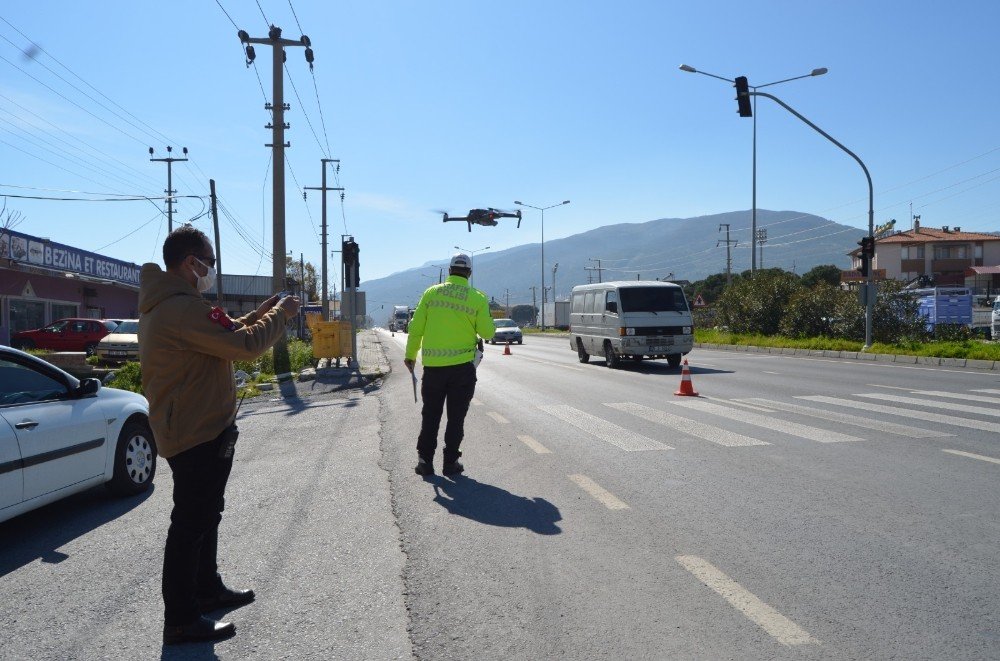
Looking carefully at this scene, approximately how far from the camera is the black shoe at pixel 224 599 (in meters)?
3.87

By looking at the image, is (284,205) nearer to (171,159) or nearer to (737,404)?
(737,404)

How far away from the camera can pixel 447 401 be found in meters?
6.92

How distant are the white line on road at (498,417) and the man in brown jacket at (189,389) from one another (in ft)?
21.9

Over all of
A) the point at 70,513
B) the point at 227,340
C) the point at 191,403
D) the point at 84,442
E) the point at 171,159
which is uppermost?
the point at 171,159

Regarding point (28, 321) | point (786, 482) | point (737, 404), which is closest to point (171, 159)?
point (28, 321)

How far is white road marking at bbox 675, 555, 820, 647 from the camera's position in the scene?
3367mm

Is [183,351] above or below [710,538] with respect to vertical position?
above

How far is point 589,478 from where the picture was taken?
657cm

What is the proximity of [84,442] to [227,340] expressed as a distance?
3195mm

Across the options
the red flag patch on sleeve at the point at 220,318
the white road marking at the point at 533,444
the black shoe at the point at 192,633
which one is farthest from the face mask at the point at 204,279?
the white road marking at the point at 533,444

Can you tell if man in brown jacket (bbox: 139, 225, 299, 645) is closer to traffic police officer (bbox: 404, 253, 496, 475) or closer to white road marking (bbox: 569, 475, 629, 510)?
white road marking (bbox: 569, 475, 629, 510)

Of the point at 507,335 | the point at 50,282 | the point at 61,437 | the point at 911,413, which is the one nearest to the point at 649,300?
the point at 911,413

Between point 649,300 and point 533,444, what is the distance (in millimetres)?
11653

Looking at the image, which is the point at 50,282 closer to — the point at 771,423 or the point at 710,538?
the point at 771,423
